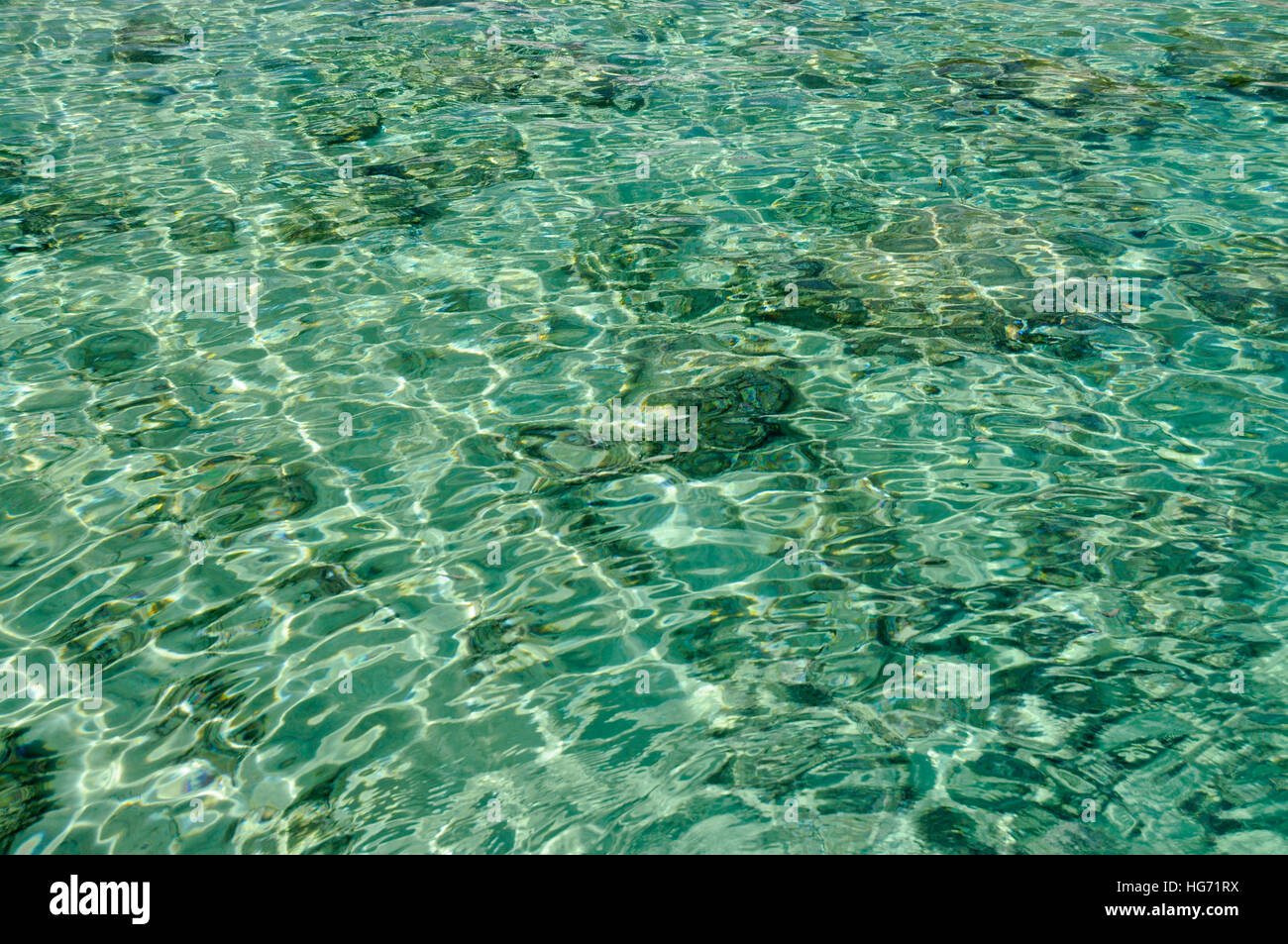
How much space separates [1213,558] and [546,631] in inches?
106

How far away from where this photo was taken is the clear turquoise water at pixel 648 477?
11.6 ft

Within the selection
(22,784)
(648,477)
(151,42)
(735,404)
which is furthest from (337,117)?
(22,784)

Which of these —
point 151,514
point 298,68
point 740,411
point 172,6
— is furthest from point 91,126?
point 740,411

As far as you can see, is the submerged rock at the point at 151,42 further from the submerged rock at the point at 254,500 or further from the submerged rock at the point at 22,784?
the submerged rock at the point at 22,784

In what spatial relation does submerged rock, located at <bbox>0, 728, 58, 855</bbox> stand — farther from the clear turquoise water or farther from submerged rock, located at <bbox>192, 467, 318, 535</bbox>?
submerged rock, located at <bbox>192, 467, 318, 535</bbox>

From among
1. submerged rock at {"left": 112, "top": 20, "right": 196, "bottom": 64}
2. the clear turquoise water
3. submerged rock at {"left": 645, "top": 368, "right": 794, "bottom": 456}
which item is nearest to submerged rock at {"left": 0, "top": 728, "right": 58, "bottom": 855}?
the clear turquoise water

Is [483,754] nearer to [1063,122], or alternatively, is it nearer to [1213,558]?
[1213,558]

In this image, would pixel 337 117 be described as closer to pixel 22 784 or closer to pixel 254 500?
pixel 254 500

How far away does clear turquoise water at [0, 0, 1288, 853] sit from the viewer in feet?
11.6

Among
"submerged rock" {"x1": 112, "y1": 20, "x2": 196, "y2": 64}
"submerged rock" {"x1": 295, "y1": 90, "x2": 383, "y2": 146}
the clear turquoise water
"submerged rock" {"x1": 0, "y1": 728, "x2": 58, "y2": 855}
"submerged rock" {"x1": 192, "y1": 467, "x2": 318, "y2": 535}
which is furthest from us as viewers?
"submerged rock" {"x1": 112, "y1": 20, "x2": 196, "y2": 64}

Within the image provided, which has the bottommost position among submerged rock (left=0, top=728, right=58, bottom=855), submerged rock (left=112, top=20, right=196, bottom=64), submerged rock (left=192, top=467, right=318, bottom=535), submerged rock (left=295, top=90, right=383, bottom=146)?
submerged rock (left=0, top=728, right=58, bottom=855)

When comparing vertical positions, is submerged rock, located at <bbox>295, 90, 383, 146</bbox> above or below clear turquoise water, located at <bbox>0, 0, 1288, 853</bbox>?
above

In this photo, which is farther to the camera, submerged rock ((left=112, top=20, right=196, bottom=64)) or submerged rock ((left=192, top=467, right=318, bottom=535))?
submerged rock ((left=112, top=20, right=196, bottom=64))

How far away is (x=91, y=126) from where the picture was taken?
→ 29.5 ft
